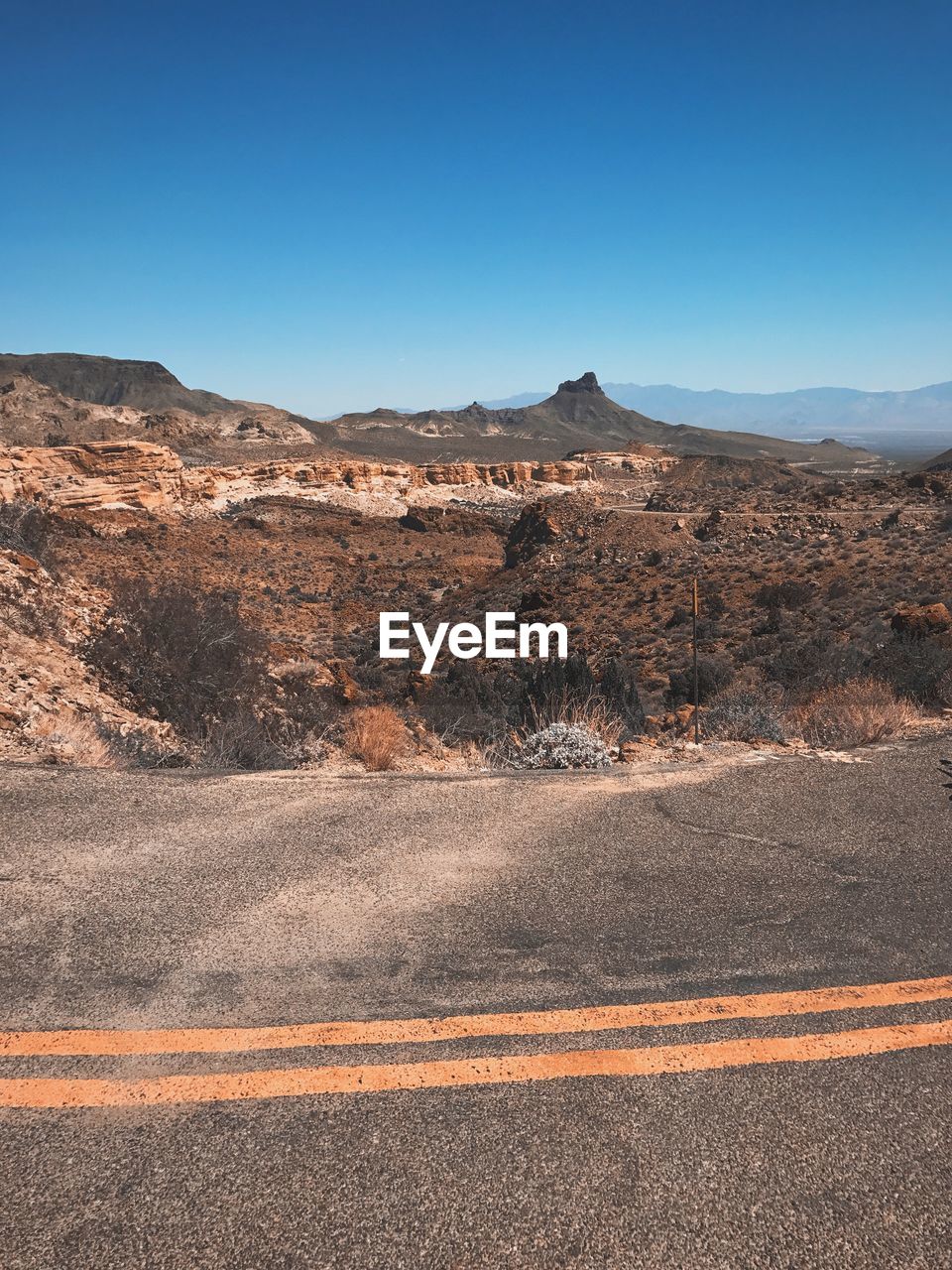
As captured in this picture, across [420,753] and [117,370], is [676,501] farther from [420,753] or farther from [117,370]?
[117,370]

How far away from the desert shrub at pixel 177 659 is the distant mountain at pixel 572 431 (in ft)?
291

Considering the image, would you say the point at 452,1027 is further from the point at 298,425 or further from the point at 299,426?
the point at 298,425

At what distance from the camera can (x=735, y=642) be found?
65.8ft

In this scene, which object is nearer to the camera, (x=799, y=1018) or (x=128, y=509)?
(x=799, y=1018)

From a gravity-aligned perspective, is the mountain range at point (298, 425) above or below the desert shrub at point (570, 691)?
above

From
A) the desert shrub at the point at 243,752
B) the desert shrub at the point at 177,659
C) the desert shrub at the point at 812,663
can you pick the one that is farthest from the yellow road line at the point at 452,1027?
the desert shrub at the point at 812,663

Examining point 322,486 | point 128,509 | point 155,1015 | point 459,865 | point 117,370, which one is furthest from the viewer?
point 117,370

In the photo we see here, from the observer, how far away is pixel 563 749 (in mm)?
6301

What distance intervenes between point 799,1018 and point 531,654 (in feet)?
64.8

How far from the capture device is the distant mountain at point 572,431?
12125 cm

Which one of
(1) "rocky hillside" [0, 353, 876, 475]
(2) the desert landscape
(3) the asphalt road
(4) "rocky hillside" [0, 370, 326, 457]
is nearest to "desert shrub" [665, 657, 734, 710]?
(2) the desert landscape

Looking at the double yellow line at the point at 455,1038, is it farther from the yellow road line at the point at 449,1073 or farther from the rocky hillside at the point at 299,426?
the rocky hillside at the point at 299,426

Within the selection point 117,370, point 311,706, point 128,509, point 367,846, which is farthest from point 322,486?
point 117,370

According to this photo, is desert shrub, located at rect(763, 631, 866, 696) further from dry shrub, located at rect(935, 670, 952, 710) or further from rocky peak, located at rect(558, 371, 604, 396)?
rocky peak, located at rect(558, 371, 604, 396)
